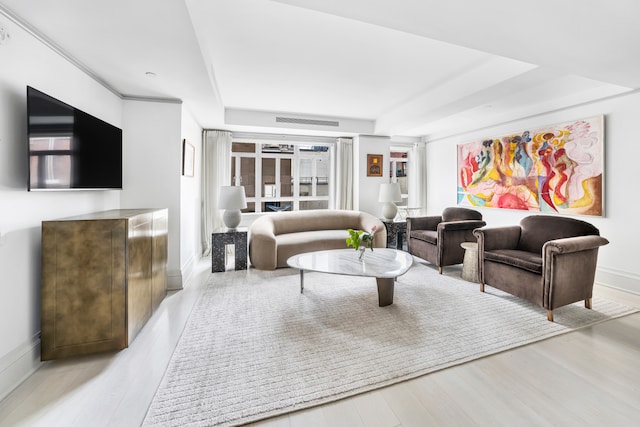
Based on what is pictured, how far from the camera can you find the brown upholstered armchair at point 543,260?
2.43 metres

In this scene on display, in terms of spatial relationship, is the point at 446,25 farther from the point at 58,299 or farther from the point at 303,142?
the point at 303,142

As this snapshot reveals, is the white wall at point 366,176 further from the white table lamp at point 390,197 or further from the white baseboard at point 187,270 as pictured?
the white baseboard at point 187,270

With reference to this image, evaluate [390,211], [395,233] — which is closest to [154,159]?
[390,211]

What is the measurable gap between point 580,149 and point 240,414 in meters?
4.66

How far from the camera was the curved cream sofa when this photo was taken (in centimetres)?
389

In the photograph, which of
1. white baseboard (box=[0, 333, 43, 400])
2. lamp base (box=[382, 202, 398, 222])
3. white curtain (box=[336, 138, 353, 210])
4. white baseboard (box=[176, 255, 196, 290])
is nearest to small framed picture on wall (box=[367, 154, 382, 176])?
white curtain (box=[336, 138, 353, 210])

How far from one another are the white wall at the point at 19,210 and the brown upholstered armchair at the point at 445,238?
4113 millimetres

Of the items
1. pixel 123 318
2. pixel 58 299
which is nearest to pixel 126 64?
pixel 58 299

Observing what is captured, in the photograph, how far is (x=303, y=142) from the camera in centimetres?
555

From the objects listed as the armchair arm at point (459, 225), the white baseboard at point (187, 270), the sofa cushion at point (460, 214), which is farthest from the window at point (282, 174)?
the armchair arm at point (459, 225)

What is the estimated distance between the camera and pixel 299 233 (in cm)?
464

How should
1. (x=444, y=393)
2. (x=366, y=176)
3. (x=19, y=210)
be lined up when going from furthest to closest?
(x=366, y=176) → (x=19, y=210) → (x=444, y=393)

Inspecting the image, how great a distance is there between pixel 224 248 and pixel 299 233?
1.25 metres

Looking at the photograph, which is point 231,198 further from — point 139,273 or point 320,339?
point 320,339
